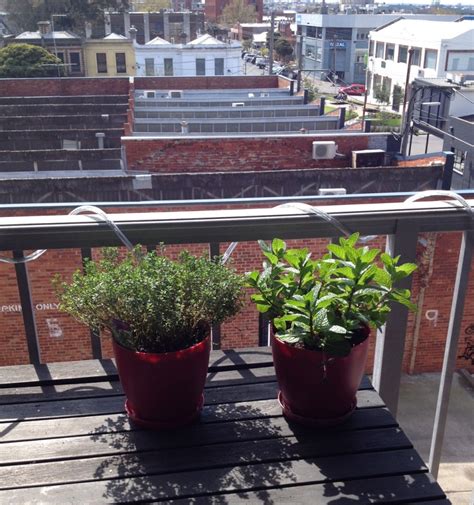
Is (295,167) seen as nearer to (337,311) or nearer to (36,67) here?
(337,311)

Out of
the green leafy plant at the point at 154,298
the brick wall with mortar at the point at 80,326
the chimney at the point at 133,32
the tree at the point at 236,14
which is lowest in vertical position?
the brick wall with mortar at the point at 80,326

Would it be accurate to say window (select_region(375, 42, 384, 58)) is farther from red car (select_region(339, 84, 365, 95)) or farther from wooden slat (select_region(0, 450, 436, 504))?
wooden slat (select_region(0, 450, 436, 504))

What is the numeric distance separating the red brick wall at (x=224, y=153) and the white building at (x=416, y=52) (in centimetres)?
2083

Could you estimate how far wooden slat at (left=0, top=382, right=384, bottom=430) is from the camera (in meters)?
1.54

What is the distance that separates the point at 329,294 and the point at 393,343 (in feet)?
1.63

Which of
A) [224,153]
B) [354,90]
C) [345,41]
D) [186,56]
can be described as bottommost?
[354,90]

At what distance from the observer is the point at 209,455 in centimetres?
136

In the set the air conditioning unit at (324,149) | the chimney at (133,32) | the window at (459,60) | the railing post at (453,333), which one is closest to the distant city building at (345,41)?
the window at (459,60)

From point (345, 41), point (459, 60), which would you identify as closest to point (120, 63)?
point (459, 60)

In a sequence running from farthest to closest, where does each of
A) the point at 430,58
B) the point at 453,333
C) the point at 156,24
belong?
the point at 156,24 < the point at 430,58 < the point at 453,333

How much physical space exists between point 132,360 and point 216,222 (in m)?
0.44

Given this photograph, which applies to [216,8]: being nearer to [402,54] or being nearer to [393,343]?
[402,54]

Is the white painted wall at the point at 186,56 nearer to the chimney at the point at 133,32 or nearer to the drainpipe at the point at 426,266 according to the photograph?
the chimney at the point at 133,32

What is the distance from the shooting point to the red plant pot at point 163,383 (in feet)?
4.49
